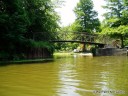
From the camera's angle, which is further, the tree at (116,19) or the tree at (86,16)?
the tree at (86,16)

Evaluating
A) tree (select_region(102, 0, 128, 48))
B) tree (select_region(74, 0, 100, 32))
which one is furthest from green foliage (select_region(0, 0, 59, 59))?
tree (select_region(74, 0, 100, 32))

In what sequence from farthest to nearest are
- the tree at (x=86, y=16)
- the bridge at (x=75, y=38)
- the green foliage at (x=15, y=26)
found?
the tree at (x=86, y=16) → the bridge at (x=75, y=38) → the green foliage at (x=15, y=26)

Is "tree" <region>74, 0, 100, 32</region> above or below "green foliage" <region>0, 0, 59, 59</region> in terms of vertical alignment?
Result: above

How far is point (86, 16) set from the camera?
69.8 meters

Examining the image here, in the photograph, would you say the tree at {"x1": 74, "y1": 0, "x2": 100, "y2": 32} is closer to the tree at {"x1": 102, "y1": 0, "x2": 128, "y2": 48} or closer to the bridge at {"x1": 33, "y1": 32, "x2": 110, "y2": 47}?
the tree at {"x1": 102, "y1": 0, "x2": 128, "y2": 48}

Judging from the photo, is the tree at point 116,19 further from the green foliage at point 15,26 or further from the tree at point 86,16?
the green foliage at point 15,26

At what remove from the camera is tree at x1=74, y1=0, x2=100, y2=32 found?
69188 millimetres

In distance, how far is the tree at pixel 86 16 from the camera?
69.2 meters

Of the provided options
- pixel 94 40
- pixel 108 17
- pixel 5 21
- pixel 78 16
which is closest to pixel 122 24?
pixel 108 17

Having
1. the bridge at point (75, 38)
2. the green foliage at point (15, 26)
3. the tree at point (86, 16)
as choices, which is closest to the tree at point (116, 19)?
the bridge at point (75, 38)

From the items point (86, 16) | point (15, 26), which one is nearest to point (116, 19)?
point (86, 16)

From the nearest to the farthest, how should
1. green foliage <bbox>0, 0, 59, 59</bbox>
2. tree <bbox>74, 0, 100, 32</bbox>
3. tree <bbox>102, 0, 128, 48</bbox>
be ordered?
1. green foliage <bbox>0, 0, 59, 59</bbox>
2. tree <bbox>102, 0, 128, 48</bbox>
3. tree <bbox>74, 0, 100, 32</bbox>

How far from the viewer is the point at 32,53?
114 ft

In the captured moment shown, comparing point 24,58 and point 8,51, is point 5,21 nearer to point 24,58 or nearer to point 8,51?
point 8,51
